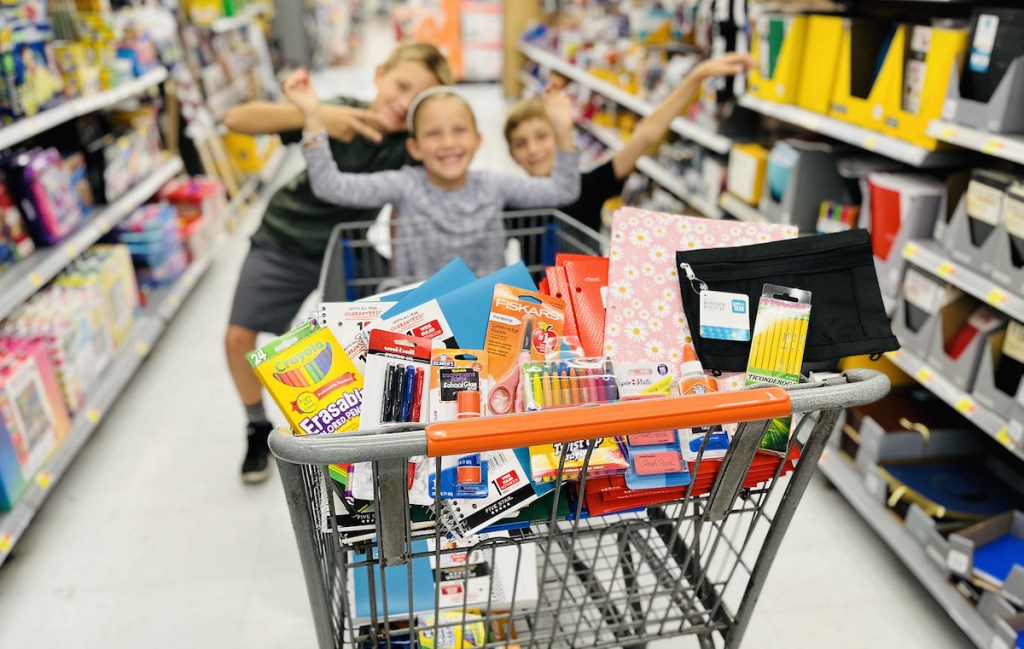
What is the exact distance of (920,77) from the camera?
202 cm

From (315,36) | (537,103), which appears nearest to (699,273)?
(537,103)

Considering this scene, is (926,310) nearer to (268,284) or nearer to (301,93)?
(301,93)

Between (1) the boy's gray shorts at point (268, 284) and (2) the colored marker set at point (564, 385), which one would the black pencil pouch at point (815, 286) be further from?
(1) the boy's gray shorts at point (268, 284)

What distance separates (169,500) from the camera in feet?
7.92

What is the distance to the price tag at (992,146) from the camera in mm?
1730

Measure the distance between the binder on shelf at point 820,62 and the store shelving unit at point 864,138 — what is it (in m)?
0.05

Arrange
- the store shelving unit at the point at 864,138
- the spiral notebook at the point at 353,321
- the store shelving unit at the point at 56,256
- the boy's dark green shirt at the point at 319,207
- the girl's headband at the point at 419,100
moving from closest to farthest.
Result: the spiral notebook at the point at 353,321, the girl's headband at the point at 419,100, the store shelving unit at the point at 864,138, the boy's dark green shirt at the point at 319,207, the store shelving unit at the point at 56,256

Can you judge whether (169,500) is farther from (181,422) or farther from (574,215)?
(574,215)

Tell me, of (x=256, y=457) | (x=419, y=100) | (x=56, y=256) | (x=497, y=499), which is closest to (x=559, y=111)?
(x=419, y=100)

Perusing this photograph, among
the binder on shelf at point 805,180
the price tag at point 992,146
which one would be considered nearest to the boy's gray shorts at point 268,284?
the binder on shelf at point 805,180

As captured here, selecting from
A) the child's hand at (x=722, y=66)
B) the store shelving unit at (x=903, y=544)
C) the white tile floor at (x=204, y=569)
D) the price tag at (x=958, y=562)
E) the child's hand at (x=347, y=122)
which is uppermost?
the child's hand at (x=722, y=66)

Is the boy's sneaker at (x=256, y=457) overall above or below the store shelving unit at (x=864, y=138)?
below

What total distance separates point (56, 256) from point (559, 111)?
1.92m

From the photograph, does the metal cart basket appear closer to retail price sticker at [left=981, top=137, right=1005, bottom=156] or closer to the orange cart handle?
the orange cart handle
